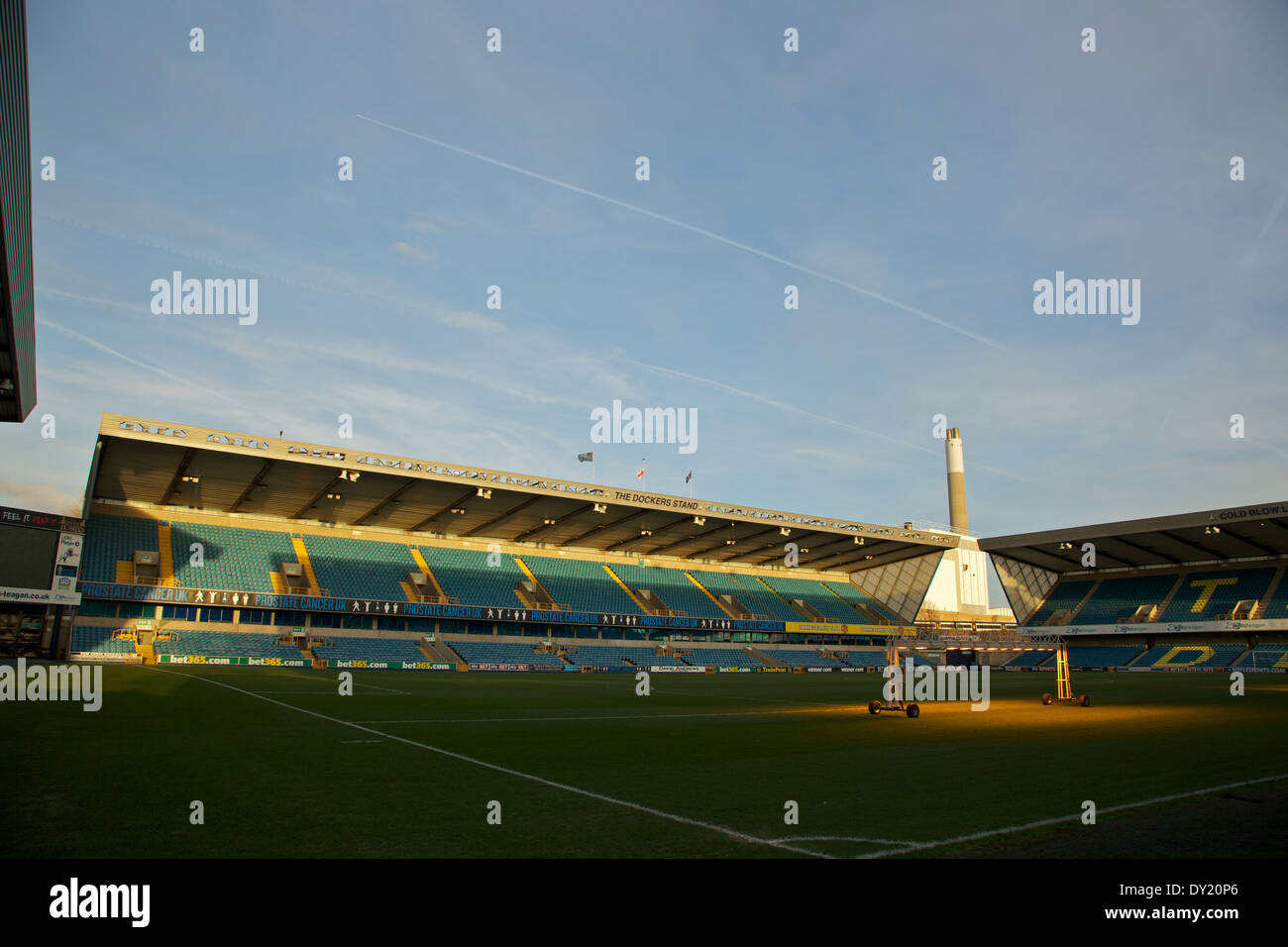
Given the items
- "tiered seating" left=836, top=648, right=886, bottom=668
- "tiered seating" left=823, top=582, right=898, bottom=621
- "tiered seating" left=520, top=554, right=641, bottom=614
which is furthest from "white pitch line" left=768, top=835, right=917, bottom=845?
"tiered seating" left=823, top=582, right=898, bottom=621

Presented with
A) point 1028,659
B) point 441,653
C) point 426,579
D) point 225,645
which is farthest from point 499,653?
point 1028,659

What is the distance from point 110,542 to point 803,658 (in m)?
59.9

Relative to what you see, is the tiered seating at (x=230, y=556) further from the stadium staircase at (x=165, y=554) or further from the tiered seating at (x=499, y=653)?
the tiered seating at (x=499, y=653)

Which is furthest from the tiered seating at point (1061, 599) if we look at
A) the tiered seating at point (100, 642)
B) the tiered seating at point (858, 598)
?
the tiered seating at point (100, 642)

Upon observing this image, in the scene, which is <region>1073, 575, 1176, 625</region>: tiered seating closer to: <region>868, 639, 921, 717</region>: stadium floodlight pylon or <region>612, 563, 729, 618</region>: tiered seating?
<region>612, 563, 729, 618</region>: tiered seating

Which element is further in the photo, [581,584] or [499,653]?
[581,584]

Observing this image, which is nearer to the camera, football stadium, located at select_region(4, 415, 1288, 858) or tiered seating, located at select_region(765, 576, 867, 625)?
football stadium, located at select_region(4, 415, 1288, 858)

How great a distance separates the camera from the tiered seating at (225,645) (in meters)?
51.4

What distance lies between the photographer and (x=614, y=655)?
7062cm

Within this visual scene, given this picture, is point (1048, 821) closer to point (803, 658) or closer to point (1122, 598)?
point (803, 658)

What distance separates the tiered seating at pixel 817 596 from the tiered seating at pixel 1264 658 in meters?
33.9

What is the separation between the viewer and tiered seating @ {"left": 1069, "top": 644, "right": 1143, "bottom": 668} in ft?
250

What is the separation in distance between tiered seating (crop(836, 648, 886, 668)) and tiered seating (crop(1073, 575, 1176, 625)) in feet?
69.5

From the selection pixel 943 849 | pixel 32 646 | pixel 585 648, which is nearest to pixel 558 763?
pixel 943 849
